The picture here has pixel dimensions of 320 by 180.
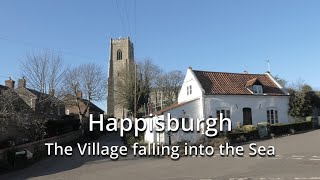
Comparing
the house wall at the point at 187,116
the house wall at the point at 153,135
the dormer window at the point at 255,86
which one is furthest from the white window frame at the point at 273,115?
the house wall at the point at 153,135

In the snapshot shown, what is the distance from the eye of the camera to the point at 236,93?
42.8 metres

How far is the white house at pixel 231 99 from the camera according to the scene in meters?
40.8

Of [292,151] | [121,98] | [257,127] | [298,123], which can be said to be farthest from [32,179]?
[121,98]

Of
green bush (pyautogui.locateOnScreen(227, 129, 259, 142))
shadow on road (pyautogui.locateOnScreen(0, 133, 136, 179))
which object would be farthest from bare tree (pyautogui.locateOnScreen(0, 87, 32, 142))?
green bush (pyautogui.locateOnScreen(227, 129, 259, 142))

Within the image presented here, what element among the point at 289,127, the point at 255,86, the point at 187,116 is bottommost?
the point at 289,127

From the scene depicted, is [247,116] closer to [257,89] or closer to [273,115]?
[273,115]

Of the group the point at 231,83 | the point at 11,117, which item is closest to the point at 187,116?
the point at 231,83

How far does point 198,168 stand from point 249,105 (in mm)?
21890

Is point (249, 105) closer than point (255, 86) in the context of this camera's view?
Yes

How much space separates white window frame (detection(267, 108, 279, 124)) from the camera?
4400cm

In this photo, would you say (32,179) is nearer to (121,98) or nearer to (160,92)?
(121,98)

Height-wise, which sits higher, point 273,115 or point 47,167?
point 273,115

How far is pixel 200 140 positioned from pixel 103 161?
1123 centimetres

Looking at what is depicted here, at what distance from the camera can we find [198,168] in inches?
896
